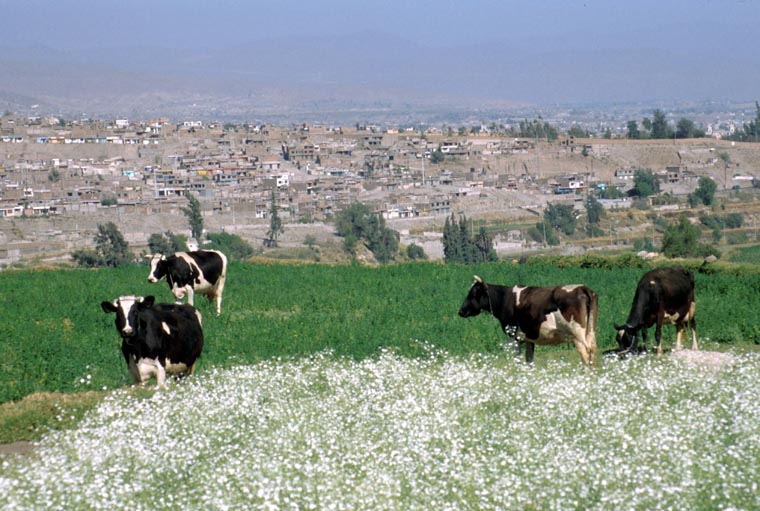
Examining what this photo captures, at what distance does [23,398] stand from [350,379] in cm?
452

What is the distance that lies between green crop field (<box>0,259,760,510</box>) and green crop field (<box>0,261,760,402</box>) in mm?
83

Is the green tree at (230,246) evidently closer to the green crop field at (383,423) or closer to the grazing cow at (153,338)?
the green crop field at (383,423)

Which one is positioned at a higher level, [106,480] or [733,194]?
[106,480]

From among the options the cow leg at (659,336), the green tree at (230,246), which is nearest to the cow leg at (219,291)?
the cow leg at (659,336)

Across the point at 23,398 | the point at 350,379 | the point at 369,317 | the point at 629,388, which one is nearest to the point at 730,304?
the point at 369,317

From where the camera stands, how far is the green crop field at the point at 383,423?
9516mm

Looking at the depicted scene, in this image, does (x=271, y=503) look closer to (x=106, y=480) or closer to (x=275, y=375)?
(x=106, y=480)

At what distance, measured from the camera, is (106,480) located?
33.4 feet

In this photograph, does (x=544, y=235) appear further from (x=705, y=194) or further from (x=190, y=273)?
(x=190, y=273)

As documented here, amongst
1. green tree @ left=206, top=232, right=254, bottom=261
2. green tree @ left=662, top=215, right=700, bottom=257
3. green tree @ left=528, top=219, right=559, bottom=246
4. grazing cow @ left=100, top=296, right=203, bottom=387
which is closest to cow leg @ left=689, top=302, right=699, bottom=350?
grazing cow @ left=100, top=296, right=203, bottom=387

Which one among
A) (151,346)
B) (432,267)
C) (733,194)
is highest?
(151,346)

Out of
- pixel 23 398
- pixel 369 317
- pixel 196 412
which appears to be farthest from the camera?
pixel 369 317

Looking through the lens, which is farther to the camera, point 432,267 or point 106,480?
point 432,267

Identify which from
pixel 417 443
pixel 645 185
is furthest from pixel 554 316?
pixel 645 185
